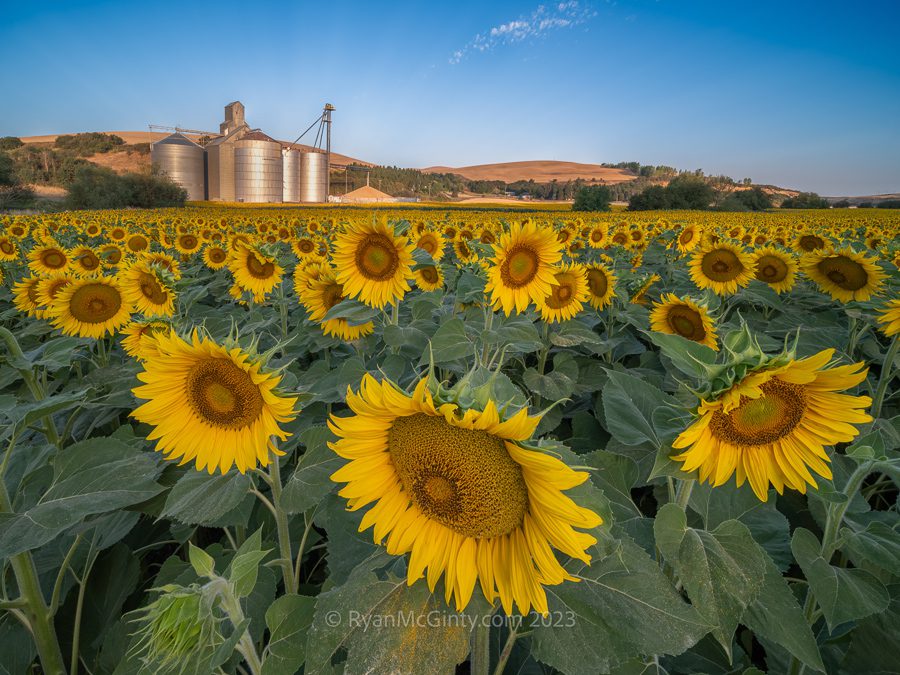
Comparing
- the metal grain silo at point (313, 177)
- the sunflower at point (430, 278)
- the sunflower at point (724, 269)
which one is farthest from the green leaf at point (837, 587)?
the metal grain silo at point (313, 177)

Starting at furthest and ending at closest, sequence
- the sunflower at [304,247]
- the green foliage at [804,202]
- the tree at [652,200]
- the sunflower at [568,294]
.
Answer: the green foliage at [804,202]
the tree at [652,200]
the sunflower at [304,247]
the sunflower at [568,294]

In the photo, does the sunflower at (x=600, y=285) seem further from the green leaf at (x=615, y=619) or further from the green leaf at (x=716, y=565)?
the green leaf at (x=615, y=619)

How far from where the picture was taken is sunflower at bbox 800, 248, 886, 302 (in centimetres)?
391

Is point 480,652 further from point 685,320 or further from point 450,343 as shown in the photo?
point 685,320

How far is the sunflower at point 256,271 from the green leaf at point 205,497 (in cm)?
308

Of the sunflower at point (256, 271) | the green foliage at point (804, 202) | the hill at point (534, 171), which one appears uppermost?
the hill at point (534, 171)

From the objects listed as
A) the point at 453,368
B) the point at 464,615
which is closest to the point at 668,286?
the point at 453,368

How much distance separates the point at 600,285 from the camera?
463cm

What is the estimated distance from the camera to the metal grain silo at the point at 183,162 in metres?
65.7

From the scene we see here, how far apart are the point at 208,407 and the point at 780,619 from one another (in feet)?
6.03

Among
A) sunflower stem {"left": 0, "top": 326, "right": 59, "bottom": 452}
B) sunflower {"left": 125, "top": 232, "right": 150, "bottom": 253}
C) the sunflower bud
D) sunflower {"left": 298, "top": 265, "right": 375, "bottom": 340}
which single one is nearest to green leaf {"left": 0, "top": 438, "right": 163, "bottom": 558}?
the sunflower bud

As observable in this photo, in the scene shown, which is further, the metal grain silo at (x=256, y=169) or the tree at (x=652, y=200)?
the metal grain silo at (x=256, y=169)

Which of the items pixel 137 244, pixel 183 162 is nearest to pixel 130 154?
pixel 183 162

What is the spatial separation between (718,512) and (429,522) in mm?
1151
